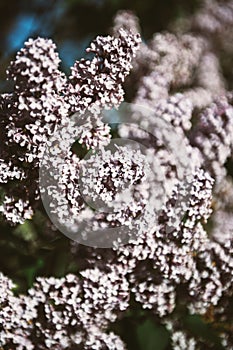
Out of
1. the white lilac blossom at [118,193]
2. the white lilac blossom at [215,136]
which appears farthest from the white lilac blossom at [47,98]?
the white lilac blossom at [215,136]

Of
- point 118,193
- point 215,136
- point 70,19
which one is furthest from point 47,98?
point 70,19

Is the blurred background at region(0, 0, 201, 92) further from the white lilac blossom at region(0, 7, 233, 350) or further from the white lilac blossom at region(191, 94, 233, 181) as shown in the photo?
the white lilac blossom at region(191, 94, 233, 181)

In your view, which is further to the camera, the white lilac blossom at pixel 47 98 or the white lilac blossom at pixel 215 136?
the white lilac blossom at pixel 215 136

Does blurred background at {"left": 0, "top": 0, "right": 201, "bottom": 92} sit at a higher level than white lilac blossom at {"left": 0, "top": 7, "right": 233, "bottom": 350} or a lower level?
higher

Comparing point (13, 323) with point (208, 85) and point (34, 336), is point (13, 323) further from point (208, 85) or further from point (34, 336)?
point (208, 85)

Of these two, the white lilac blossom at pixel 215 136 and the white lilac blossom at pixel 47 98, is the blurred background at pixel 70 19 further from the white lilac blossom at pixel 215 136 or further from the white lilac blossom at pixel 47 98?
the white lilac blossom at pixel 215 136

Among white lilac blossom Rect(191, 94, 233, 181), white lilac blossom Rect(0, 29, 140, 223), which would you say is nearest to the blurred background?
white lilac blossom Rect(0, 29, 140, 223)

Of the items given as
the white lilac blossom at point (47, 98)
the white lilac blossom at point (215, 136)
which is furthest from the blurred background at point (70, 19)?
the white lilac blossom at point (215, 136)

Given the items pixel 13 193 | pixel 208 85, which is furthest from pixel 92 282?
pixel 208 85

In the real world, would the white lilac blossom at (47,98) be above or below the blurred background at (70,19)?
below

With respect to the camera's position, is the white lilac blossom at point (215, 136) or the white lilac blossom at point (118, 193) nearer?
the white lilac blossom at point (118, 193)

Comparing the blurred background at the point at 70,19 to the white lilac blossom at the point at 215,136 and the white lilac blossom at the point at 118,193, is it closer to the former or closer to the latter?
the white lilac blossom at the point at 118,193

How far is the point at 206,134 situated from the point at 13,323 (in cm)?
36

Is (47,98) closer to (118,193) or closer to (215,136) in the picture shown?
(118,193)
